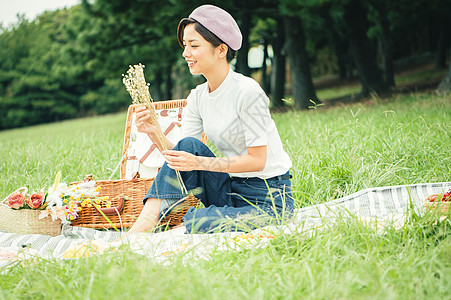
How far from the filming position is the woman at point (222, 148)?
212cm

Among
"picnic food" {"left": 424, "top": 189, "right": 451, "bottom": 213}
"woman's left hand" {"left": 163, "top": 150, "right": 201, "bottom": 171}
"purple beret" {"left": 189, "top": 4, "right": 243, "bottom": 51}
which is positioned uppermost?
"purple beret" {"left": 189, "top": 4, "right": 243, "bottom": 51}

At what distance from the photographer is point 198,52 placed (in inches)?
86.0

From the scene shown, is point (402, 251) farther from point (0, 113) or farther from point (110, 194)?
point (0, 113)

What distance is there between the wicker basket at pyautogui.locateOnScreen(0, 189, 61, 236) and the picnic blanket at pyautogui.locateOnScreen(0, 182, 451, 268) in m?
0.08

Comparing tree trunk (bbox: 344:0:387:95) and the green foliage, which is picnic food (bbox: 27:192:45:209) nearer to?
the green foliage

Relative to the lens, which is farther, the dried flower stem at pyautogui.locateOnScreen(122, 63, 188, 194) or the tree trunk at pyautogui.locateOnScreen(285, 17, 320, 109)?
the tree trunk at pyautogui.locateOnScreen(285, 17, 320, 109)

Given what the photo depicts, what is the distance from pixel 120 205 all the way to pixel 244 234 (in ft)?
3.44

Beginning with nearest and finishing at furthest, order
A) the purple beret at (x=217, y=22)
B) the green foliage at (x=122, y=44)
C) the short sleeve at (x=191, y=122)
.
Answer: the purple beret at (x=217, y=22) → the short sleeve at (x=191, y=122) → the green foliage at (x=122, y=44)

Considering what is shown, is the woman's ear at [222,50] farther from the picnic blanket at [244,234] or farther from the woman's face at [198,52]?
the picnic blanket at [244,234]

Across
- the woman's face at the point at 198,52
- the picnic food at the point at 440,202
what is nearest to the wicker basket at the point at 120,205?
the woman's face at the point at 198,52

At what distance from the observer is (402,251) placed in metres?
1.66

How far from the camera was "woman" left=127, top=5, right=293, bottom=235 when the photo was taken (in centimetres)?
212

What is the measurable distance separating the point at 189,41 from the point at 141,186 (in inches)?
40.0

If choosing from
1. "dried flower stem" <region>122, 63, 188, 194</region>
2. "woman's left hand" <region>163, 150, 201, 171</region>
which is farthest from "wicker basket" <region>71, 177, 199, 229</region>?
"woman's left hand" <region>163, 150, 201, 171</region>
